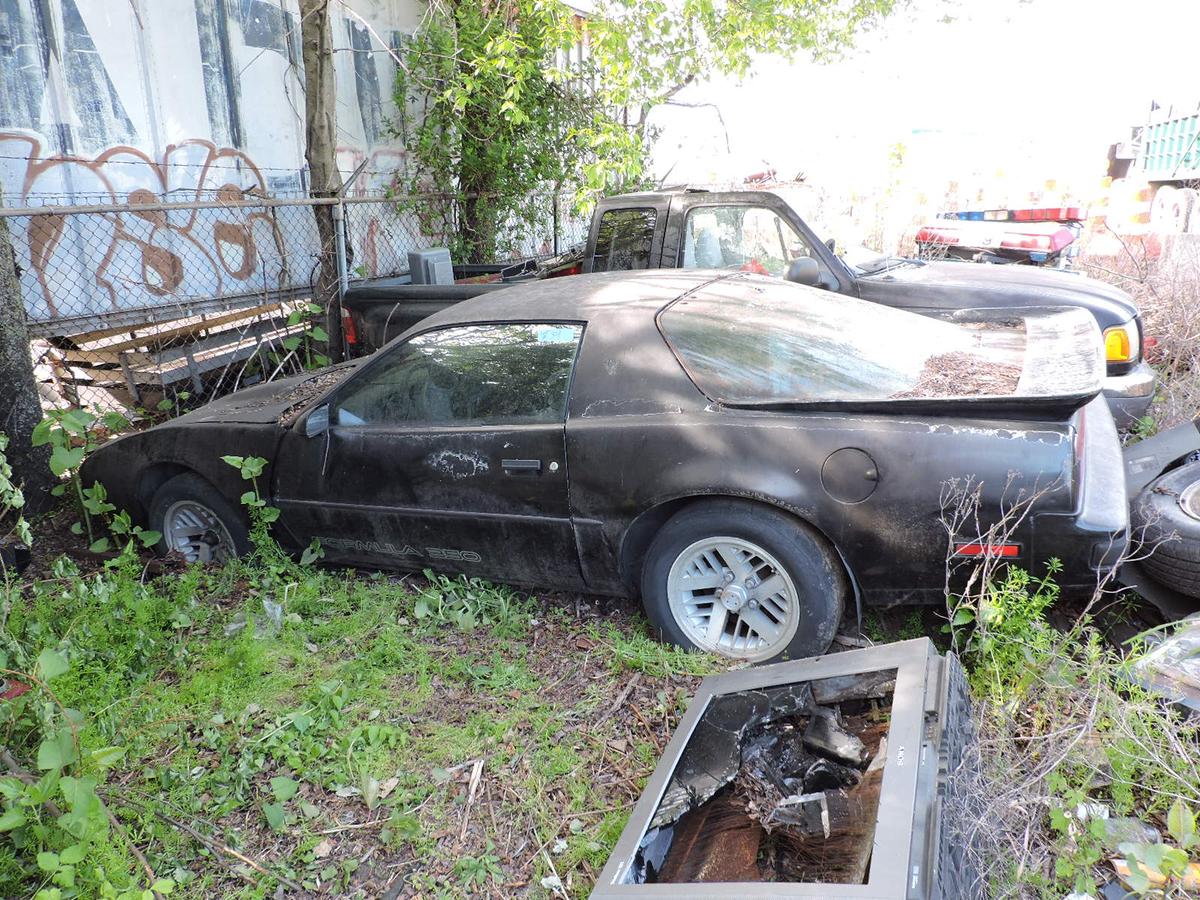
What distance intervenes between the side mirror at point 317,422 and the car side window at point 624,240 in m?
2.90

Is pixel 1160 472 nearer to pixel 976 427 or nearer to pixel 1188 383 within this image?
pixel 976 427

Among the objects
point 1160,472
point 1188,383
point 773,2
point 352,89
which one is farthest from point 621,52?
point 1160,472

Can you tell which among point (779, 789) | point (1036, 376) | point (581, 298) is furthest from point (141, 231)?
point (779, 789)

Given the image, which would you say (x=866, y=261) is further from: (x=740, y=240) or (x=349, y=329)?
(x=349, y=329)

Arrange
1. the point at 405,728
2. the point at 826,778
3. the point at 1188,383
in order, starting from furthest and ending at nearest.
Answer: the point at 1188,383
the point at 405,728
the point at 826,778

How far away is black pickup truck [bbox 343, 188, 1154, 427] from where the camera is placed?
553cm

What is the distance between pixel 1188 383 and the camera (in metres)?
5.94

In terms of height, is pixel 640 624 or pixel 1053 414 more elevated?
pixel 1053 414

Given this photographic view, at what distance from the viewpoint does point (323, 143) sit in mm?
7734

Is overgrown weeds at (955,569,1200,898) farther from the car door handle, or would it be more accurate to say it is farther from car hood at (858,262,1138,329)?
car hood at (858,262,1138,329)

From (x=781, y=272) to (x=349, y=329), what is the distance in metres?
3.50

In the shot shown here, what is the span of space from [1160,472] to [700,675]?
2.49 metres

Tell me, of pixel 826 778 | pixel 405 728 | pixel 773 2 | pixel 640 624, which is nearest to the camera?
pixel 826 778

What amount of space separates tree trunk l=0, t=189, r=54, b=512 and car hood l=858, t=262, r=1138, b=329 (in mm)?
5549
